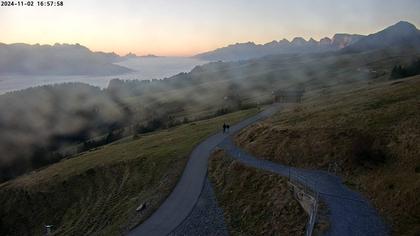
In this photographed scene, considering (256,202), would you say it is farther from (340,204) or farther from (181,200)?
(181,200)

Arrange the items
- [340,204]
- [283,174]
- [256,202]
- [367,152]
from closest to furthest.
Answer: [340,204], [256,202], [367,152], [283,174]

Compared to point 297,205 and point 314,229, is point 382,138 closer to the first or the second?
point 297,205

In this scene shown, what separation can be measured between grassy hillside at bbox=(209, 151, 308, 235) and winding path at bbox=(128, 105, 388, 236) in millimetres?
2088

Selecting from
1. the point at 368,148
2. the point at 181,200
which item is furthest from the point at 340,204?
the point at 181,200

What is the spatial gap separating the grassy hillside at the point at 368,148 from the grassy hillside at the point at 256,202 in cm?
561

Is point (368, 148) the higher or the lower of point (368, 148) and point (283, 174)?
the higher

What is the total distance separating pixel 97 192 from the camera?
197 feet

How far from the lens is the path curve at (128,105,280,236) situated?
120ft

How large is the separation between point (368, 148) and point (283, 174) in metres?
9.23

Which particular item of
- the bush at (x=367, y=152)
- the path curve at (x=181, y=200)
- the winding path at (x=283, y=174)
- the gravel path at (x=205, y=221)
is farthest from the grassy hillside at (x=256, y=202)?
the bush at (x=367, y=152)

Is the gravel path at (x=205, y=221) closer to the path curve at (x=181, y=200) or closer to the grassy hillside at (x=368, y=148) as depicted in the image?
the path curve at (x=181, y=200)

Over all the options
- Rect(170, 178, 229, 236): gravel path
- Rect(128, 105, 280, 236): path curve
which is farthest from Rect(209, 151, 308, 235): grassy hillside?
Rect(128, 105, 280, 236): path curve

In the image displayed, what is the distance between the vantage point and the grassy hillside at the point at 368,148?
3050cm

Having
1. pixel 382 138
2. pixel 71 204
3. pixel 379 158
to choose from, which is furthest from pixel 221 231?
pixel 71 204
